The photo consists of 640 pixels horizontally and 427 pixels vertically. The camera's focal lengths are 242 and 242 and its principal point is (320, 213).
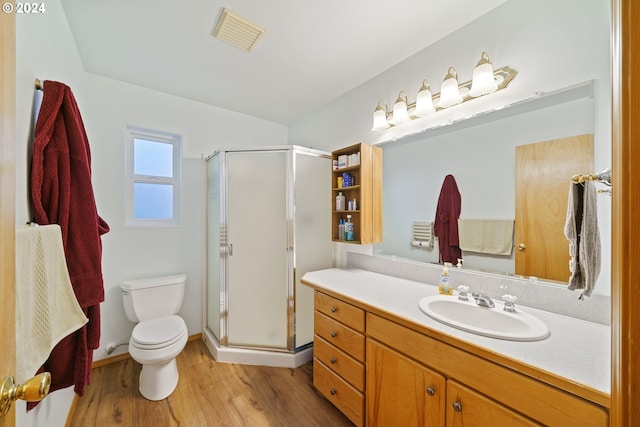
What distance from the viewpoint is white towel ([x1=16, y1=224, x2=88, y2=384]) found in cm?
71

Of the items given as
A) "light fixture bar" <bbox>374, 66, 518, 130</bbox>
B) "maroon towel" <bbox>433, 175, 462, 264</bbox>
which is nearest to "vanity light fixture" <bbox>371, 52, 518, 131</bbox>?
"light fixture bar" <bbox>374, 66, 518, 130</bbox>

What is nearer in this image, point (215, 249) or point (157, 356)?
point (157, 356)

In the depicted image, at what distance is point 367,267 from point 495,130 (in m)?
1.30

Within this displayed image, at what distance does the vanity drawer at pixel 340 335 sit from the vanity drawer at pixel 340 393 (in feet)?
0.65

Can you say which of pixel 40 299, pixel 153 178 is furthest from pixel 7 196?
pixel 153 178

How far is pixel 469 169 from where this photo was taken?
148 centimetres

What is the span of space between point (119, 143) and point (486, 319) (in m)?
2.99

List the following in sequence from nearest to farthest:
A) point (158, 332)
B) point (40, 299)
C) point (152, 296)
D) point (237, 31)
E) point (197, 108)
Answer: point (40, 299) → point (237, 31) → point (158, 332) → point (152, 296) → point (197, 108)

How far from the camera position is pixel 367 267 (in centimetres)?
207

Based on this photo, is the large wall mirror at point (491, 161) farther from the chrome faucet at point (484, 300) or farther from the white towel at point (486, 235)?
the chrome faucet at point (484, 300)

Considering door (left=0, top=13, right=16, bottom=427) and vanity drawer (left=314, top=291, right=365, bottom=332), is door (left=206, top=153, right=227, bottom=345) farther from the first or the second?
door (left=0, top=13, right=16, bottom=427)

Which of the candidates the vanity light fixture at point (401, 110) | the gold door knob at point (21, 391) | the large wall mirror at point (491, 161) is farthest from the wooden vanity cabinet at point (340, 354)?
the vanity light fixture at point (401, 110)

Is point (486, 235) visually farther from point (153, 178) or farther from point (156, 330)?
point (153, 178)

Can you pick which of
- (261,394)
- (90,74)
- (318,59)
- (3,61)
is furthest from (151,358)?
(318,59)
